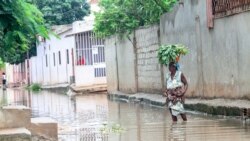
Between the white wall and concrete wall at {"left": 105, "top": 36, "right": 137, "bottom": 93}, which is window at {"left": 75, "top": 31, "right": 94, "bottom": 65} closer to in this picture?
the white wall

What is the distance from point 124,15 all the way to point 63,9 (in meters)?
27.8

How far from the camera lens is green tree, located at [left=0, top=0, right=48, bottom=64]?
6801 millimetres

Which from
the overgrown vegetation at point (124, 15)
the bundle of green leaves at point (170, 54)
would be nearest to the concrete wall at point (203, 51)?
the overgrown vegetation at point (124, 15)

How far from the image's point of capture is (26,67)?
6794cm

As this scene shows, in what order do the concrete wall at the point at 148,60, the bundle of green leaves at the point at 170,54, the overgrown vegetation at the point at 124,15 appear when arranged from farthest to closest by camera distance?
the overgrown vegetation at the point at 124,15 < the concrete wall at the point at 148,60 < the bundle of green leaves at the point at 170,54

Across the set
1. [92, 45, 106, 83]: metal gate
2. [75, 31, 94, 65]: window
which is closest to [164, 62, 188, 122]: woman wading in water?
[92, 45, 106, 83]: metal gate

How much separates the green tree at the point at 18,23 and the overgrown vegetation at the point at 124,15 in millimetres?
19231

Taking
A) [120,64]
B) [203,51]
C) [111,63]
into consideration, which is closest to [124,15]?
[120,64]

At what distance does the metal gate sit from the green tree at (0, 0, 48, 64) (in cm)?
3574

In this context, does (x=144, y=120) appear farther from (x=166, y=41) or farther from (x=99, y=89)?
(x=99, y=89)

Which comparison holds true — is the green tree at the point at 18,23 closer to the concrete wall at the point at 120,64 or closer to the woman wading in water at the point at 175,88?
the woman wading in water at the point at 175,88

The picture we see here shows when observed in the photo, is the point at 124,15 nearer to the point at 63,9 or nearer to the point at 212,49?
the point at 212,49

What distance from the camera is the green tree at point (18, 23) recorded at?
680cm

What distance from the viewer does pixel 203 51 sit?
61.8 feet
